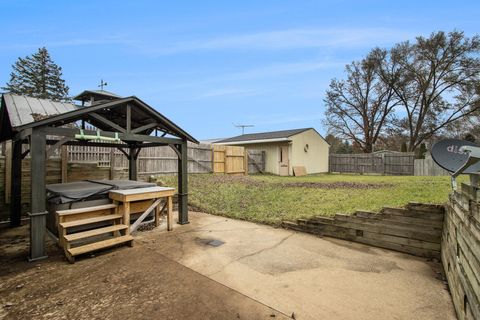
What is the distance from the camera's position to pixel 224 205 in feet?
25.2

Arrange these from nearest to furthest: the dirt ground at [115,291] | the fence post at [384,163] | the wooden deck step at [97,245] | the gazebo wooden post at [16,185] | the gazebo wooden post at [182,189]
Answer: the dirt ground at [115,291]
the wooden deck step at [97,245]
the gazebo wooden post at [16,185]
the gazebo wooden post at [182,189]
the fence post at [384,163]

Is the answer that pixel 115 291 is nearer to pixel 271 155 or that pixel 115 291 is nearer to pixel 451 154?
pixel 451 154

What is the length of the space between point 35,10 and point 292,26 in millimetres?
8855

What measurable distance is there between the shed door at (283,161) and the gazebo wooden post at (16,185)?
44.6ft

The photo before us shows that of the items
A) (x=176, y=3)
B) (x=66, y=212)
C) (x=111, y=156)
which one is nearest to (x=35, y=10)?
(x=176, y=3)

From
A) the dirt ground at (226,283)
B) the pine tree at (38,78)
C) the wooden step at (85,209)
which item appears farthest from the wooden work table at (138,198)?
the pine tree at (38,78)

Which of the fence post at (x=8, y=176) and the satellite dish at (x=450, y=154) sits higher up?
the satellite dish at (x=450, y=154)

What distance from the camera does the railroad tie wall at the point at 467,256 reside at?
6.16ft

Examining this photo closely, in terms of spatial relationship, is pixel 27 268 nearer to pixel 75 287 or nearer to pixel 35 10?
pixel 75 287

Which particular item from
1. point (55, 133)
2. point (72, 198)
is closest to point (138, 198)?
point (72, 198)

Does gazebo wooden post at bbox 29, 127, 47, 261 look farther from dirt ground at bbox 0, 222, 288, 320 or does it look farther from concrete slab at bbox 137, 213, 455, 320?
concrete slab at bbox 137, 213, 455, 320

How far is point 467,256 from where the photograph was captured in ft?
7.05

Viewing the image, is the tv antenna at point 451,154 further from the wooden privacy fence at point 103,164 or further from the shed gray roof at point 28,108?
the wooden privacy fence at point 103,164

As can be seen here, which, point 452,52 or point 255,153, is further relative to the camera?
point 452,52
